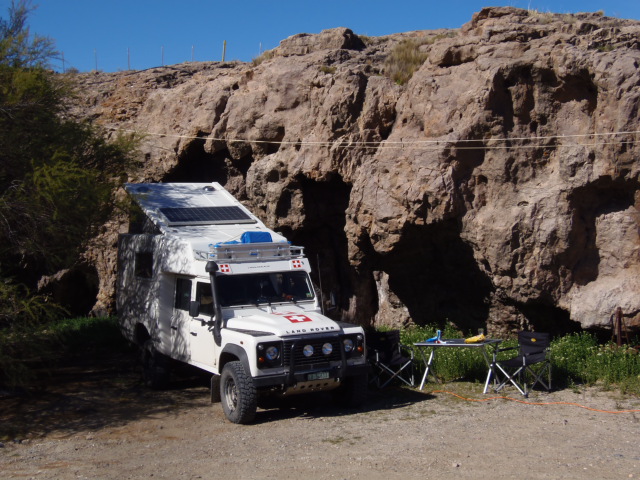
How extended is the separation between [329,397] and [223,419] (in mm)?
1811

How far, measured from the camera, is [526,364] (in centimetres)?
1031

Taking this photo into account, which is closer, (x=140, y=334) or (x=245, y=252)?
(x=245, y=252)

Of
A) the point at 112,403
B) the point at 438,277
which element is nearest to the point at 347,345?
the point at 112,403

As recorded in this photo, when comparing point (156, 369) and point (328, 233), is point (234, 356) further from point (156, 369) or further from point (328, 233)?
point (328, 233)

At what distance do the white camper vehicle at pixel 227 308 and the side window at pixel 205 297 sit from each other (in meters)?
0.02

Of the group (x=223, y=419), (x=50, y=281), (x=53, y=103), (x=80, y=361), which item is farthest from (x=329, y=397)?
(x=50, y=281)

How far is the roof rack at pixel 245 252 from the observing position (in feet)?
34.1

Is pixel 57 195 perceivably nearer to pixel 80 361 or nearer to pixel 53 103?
pixel 53 103

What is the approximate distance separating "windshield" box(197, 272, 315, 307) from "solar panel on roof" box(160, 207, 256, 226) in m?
2.11

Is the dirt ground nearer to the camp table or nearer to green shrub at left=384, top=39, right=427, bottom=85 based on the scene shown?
the camp table

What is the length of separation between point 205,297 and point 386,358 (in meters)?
3.15

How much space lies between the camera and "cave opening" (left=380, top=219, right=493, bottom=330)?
13781mm

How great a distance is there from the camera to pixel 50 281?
20766 millimetres

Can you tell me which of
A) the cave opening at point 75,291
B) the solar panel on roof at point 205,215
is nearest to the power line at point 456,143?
the solar panel on roof at point 205,215
